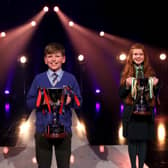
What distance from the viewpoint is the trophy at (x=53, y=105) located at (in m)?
2.49

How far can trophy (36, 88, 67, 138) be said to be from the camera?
8.18ft

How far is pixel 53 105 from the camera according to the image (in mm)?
2506

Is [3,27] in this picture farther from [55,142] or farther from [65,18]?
[55,142]

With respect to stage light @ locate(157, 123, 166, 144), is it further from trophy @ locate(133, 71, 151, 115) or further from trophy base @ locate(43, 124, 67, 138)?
trophy base @ locate(43, 124, 67, 138)

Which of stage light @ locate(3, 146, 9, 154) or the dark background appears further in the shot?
the dark background

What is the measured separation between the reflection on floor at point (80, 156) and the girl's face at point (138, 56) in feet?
4.08

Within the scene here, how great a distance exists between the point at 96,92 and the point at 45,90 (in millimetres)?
11429

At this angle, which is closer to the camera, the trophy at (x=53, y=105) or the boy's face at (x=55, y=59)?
the trophy at (x=53, y=105)

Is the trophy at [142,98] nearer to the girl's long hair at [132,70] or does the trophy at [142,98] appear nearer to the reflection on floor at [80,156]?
the girl's long hair at [132,70]

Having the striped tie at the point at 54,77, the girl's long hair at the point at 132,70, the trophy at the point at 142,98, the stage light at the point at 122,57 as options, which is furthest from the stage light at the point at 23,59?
the striped tie at the point at 54,77

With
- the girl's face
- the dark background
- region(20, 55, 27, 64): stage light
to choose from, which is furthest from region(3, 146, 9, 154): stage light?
region(20, 55, 27, 64): stage light

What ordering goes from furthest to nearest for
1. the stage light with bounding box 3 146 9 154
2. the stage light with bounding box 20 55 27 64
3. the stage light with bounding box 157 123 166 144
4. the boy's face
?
the stage light with bounding box 20 55 27 64
the stage light with bounding box 157 123 166 144
the stage light with bounding box 3 146 9 154
the boy's face

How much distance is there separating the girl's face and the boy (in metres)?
0.74

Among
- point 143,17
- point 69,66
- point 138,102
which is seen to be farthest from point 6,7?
point 138,102
